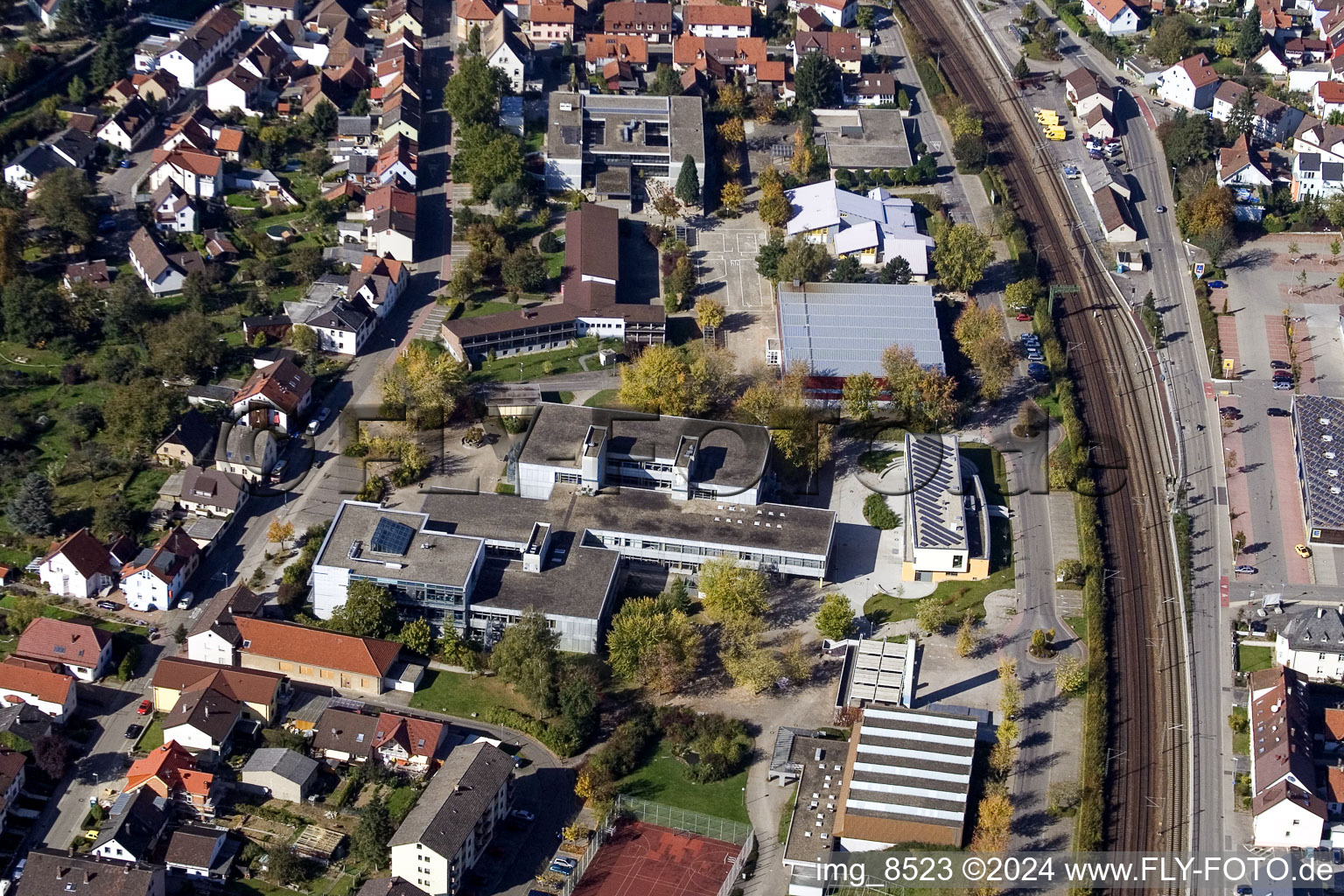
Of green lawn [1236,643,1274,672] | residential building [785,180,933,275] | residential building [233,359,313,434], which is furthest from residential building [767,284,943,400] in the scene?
residential building [233,359,313,434]

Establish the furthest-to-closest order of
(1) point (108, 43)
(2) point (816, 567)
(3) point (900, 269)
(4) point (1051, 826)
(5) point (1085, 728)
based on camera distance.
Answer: (1) point (108, 43) < (3) point (900, 269) < (2) point (816, 567) < (5) point (1085, 728) < (4) point (1051, 826)

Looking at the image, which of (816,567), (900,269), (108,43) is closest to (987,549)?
(816,567)

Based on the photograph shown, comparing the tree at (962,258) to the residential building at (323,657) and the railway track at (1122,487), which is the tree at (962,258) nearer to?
the railway track at (1122,487)

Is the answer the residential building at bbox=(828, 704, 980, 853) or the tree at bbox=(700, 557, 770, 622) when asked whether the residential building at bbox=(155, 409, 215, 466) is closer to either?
the tree at bbox=(700, 557, 770, 622)

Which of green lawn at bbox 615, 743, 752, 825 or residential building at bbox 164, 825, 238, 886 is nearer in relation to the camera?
residential building at bbox 164, 825, 238, 886

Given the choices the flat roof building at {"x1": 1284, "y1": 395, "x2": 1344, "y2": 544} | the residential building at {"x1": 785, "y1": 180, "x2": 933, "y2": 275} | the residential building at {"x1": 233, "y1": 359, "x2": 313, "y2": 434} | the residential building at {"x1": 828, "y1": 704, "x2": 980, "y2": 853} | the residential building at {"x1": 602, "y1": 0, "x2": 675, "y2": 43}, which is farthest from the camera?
the residential building at {"x1": 602, "y1": 0, "x2": 675, "y2": 43}

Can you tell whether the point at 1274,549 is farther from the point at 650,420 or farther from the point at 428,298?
the point at 428,298

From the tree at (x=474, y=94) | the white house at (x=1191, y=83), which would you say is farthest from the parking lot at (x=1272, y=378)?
the tree at (x=474, y=94)
